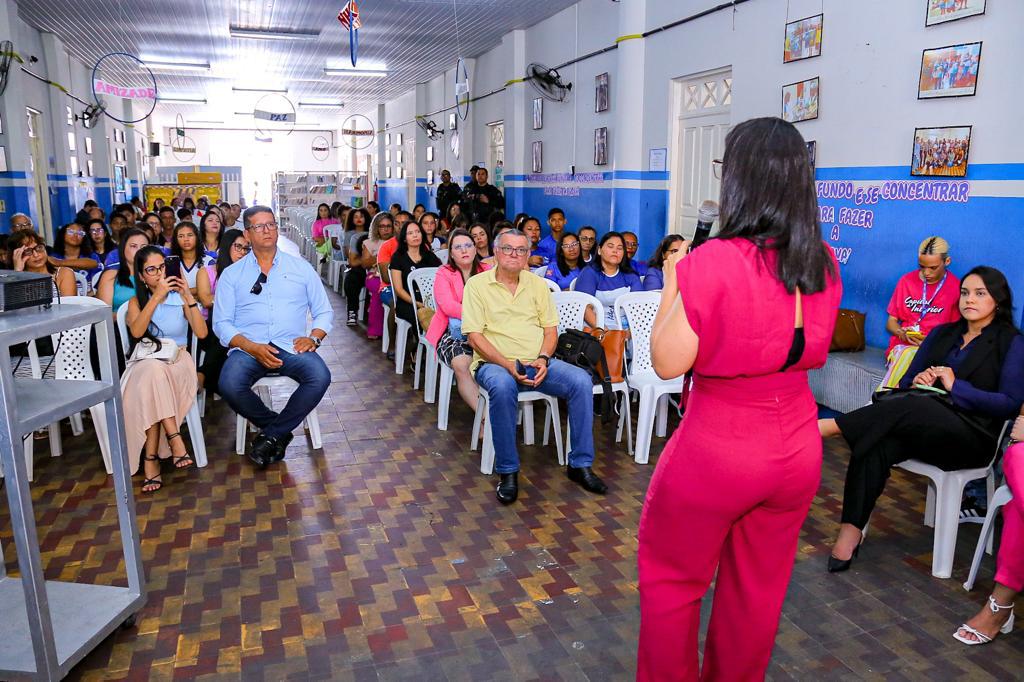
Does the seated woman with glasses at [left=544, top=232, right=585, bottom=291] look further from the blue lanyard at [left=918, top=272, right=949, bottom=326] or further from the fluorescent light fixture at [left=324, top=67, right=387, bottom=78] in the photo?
the fluorescent light fixture at [left=324, top=67, right=387, bottom=78]

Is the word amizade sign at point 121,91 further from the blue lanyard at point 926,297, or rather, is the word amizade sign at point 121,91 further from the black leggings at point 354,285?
the blue lanyard at point 926,297

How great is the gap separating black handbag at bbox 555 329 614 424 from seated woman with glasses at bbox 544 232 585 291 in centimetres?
148

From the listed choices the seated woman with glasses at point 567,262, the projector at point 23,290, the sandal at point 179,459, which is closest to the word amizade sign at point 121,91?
the seated woman with glasses at point 567,262

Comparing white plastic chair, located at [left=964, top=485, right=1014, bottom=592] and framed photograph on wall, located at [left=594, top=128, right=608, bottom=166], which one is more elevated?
framed photograph on wall, located at [left=594, top=128, right=608, bottom=166]

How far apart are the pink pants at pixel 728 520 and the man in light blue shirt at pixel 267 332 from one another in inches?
104

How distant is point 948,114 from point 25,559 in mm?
4665

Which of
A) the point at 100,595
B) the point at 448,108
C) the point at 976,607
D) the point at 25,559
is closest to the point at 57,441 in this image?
the point at 100,595

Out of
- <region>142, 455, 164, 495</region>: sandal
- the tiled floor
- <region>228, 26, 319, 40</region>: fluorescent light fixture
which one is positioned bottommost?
→ the tiled floor

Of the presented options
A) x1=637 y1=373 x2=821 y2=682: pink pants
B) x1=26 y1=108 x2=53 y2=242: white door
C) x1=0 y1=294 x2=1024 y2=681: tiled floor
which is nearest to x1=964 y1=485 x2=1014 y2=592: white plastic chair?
x1=0 y1=294 x2=1024 y2=681: tiled floor

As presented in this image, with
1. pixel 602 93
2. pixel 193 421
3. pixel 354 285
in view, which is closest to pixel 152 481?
pixel 193 421

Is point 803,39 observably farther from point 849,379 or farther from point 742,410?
point 742,410

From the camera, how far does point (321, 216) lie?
12031mm

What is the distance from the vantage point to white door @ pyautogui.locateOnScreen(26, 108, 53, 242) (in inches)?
414

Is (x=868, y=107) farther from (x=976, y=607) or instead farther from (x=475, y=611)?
(x=475, y=611)
